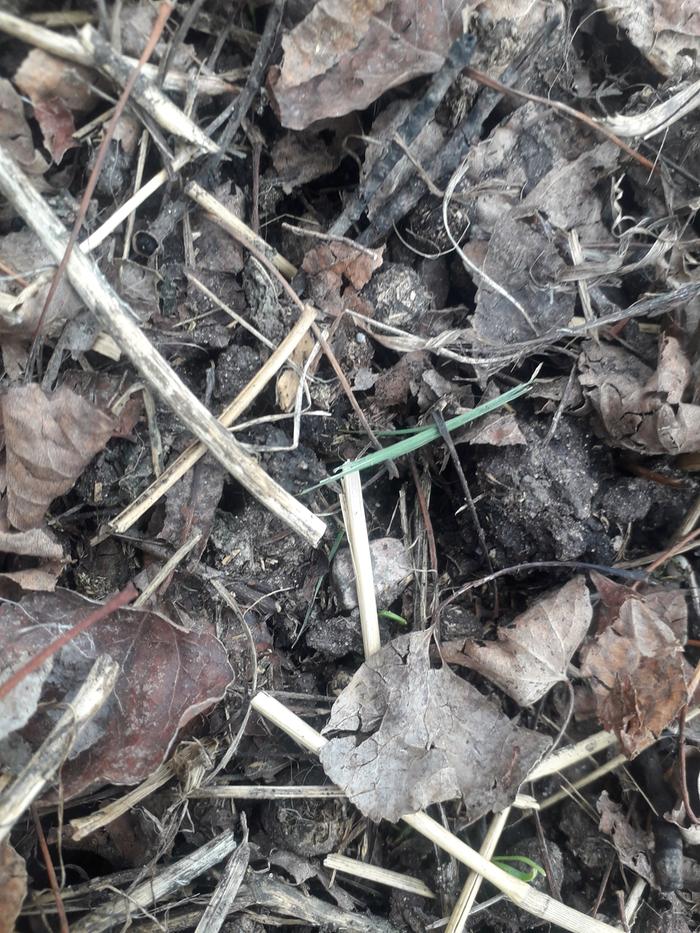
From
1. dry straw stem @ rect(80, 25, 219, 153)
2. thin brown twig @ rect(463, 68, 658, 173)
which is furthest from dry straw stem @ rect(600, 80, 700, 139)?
dry straw stem @ rect(80, 25, 219, 153)

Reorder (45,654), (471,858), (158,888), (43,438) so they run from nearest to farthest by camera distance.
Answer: (45,654), (43,438), (158,888), (471,858)

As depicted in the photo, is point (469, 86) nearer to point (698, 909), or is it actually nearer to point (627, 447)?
point (627, 447)

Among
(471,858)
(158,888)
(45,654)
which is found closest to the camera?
(45,654)

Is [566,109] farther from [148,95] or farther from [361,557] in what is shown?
[361,557]

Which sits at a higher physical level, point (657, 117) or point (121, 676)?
point (657, 117)

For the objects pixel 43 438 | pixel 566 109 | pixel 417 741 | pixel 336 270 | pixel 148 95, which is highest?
pixel 566 109

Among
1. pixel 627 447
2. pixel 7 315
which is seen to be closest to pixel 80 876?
pixel 7 315

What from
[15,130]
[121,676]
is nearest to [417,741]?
[121,676]

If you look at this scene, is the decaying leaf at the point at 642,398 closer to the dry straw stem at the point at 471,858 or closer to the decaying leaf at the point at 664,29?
the decaying leaf at the point at 664,29

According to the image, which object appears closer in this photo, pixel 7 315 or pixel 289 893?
pixel 7 315
